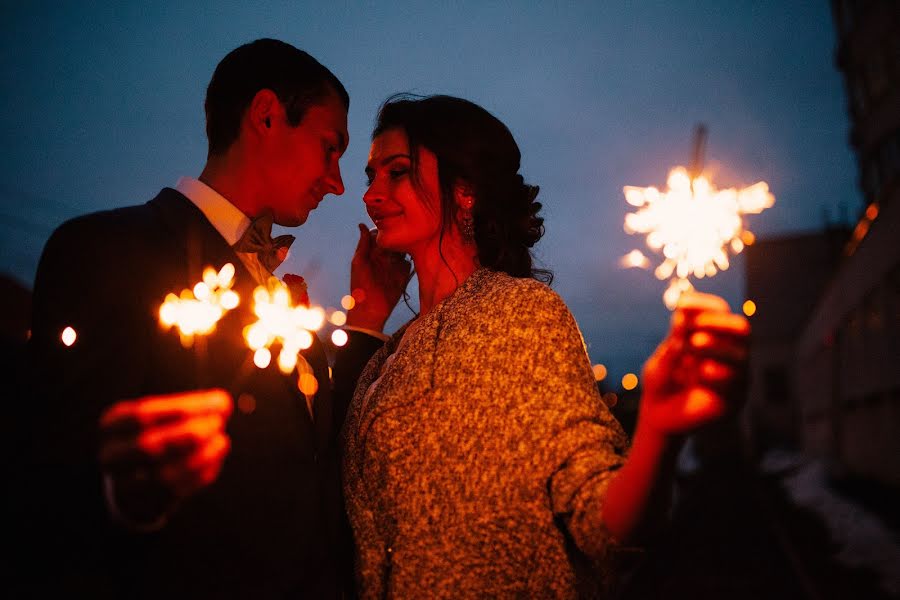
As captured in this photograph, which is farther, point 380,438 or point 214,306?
point 380,438

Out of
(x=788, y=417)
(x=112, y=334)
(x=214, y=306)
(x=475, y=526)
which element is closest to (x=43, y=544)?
(x=112, y=334)

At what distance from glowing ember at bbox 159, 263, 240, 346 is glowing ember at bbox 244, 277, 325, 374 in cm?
11

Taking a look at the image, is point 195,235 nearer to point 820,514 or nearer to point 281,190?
point 281,190

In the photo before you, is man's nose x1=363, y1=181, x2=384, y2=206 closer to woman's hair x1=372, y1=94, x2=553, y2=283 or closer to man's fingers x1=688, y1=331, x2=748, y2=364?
woman's hair x1=372, y1=94, x2=553, y2=283

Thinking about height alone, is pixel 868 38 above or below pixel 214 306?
above

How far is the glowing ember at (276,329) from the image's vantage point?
7.77ft

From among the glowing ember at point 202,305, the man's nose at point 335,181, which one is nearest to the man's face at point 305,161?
the man's nose at point 335,181

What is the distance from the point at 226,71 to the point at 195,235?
110 centimetres

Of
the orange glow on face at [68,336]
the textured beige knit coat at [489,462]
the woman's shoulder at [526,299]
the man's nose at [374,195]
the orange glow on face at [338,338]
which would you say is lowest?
the textured beige knit coat at [489,462]

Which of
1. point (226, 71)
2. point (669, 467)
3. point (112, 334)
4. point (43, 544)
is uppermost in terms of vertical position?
point (226, 71)

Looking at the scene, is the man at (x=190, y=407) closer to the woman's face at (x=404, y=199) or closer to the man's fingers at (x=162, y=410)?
the man's fingers at (x=162, y=410)

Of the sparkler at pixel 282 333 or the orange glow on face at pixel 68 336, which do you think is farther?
the sparkler at pixel 282 333

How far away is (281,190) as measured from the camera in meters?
2.93

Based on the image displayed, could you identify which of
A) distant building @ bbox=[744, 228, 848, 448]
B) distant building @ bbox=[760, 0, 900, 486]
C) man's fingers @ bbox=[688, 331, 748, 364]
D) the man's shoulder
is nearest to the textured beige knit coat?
man's fingers @ bbox=[688, 331, 748, 364]
